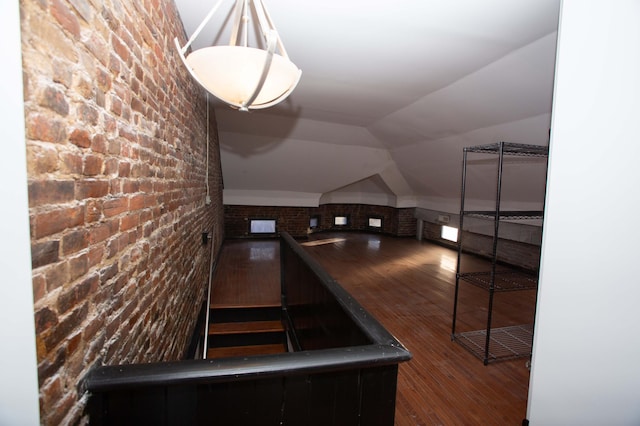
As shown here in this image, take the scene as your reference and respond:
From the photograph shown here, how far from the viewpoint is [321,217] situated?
912 cm

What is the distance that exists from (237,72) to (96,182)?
2.05ft

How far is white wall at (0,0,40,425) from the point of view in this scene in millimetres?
587

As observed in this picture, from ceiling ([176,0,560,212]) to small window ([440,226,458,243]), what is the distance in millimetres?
764

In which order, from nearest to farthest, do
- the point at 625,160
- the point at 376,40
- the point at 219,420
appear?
the point at 219,420
the point at 625,160
the point at 376,40

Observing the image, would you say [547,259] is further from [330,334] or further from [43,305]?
[43,305]

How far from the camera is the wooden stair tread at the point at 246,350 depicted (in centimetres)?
326

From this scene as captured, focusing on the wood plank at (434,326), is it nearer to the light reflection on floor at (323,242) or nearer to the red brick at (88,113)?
the light reflection on floor at (323,242)

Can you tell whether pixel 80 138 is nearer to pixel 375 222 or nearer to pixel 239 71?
pixel 239 71

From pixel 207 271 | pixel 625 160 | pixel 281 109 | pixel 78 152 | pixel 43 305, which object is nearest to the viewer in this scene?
pixel 43 305

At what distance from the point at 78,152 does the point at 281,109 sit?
385 cm

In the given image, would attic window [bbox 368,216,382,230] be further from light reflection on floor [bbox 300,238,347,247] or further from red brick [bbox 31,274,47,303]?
red brick [bbox 31,274,47,303]

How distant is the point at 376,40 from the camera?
7.51 ft

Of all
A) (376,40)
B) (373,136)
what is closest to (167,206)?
(376,40)

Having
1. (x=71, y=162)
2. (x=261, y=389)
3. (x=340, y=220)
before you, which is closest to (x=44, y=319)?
(x=71, y=162)
